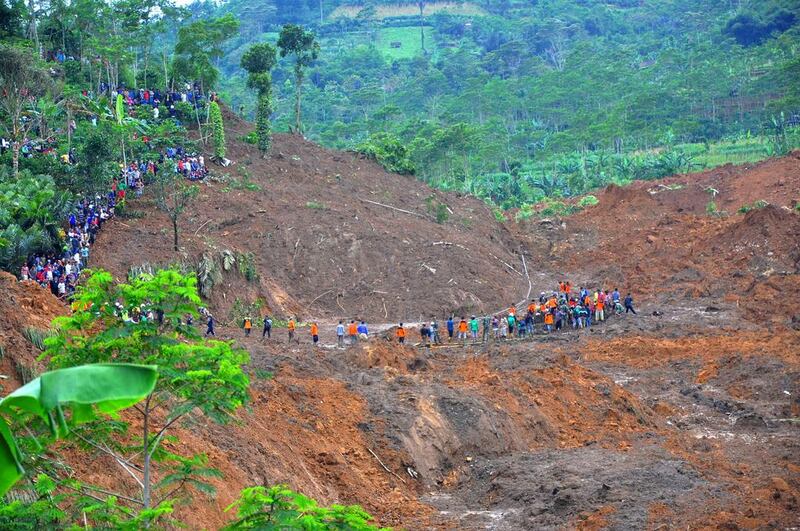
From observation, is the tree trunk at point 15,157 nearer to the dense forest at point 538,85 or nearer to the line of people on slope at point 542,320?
the line of people on slope at point 542,320

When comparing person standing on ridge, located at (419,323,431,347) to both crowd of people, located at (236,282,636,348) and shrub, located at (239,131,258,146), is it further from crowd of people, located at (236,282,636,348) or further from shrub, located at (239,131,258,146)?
shrub, located at (239,131,258,146)

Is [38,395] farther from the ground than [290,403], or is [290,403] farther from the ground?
[38,395]

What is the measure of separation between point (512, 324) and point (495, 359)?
431cm

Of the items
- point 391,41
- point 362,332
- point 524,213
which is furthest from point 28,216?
point 391,41

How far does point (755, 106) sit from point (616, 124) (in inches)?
429

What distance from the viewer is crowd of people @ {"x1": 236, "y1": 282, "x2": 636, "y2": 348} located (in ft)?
92.9

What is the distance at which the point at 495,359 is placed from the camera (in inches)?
1032

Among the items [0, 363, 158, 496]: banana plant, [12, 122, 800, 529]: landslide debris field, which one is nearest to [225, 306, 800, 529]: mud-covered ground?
[12, 122, 800, 529]: landslide debris field

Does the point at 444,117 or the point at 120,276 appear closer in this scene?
the point at 120,276

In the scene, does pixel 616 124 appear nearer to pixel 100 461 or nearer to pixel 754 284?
pixel 754 284

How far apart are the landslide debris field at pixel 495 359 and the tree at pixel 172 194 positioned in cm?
62

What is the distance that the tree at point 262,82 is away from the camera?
42.4 metres

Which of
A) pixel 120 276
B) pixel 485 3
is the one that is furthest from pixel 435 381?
pixel 485 3

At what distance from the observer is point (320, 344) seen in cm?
2831
